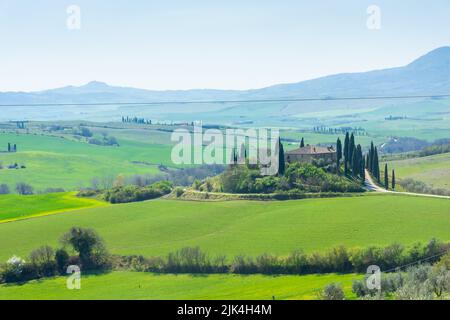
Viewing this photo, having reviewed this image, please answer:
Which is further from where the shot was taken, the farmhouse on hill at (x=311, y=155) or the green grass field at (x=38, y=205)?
the farmhouse on hill at (x=311, y=155)

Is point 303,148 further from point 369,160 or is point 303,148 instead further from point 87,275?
point 87,275

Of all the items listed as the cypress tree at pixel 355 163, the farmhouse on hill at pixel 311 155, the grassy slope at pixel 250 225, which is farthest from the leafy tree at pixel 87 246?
the cypress tree at pixel 355 163

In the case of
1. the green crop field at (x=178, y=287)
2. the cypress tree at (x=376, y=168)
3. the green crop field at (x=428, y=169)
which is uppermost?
the cypress tree at (x=376, y=168)

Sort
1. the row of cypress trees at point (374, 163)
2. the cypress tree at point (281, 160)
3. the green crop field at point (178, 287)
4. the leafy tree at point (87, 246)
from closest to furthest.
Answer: the green crop field at point (178, 287), the leafy tree at point (87, 246), the cypress tree at point (281, 160), the row of cypress trees at point (374, 163)

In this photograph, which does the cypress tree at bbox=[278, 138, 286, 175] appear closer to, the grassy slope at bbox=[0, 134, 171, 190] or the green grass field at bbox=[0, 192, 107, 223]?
the green grass field at bbox=[0, 192, 107, 223]

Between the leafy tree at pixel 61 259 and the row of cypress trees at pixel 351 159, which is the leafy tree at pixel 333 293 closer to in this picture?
the leafy tree at pixel 61 259

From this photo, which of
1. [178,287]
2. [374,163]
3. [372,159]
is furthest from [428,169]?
[178,287]
